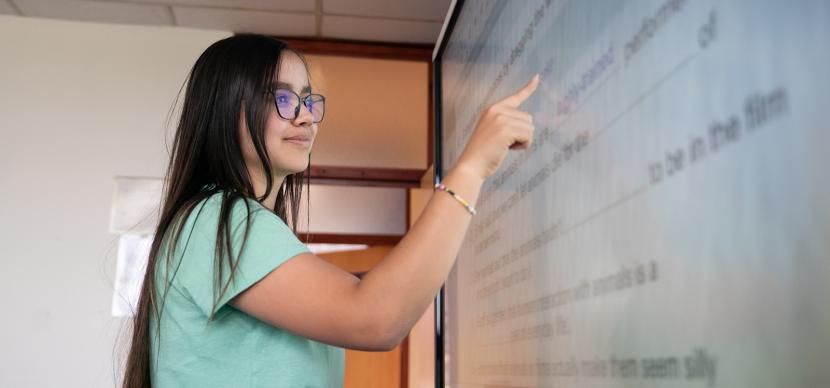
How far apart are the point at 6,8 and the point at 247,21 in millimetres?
907

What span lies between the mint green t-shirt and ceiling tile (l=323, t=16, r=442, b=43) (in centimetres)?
211

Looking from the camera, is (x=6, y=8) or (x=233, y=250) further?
(x=6, y=8)

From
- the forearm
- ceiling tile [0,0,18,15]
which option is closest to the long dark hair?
the forearm

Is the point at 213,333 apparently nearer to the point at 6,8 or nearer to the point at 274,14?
the point at 274,14

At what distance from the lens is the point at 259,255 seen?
0.71 m

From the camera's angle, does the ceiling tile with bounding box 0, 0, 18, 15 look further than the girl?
Yes

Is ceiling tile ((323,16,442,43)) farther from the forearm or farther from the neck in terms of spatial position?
the forearm

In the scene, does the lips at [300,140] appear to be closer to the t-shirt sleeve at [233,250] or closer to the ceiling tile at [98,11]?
the t-shirt sleeve at [233,250]

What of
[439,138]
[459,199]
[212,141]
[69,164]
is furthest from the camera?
[69,164]

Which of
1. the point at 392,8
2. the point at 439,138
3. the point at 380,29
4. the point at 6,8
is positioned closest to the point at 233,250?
the point at 439,138

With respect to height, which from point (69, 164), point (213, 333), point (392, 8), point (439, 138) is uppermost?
point (392, 8)

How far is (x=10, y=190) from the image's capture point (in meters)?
2.72

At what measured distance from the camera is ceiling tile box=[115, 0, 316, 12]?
2656 millimetres

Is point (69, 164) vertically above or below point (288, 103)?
above
